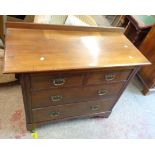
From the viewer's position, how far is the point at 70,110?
140cm

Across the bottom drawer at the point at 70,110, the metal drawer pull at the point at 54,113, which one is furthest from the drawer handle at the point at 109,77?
the metal drawer pull at the point at 54,113

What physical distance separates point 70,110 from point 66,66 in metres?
0.54

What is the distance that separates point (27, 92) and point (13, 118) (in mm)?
603

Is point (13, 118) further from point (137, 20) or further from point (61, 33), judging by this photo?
point (137, 20)

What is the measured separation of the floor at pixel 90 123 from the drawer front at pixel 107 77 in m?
0.60

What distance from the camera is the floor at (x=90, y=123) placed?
1493mm

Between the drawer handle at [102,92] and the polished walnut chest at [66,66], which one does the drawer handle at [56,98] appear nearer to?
the polished walnut chest at [66,66]

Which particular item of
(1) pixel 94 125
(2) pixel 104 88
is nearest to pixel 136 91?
(1) pixel 94 125

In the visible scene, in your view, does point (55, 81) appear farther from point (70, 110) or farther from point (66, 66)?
point (70, 110)

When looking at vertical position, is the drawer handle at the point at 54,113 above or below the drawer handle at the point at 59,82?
below

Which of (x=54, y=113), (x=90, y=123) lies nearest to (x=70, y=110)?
(x=54, y=113)

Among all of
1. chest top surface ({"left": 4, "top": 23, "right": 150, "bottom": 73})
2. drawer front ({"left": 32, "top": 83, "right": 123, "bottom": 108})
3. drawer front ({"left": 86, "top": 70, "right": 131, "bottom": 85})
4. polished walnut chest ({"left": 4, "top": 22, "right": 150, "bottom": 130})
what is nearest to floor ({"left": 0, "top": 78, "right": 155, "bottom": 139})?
polished walnut chest ({"left": 4, "top": 22, "right": 150, "bottom": 130})

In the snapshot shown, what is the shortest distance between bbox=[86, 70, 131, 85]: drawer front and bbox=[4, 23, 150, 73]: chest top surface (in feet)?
0.32
